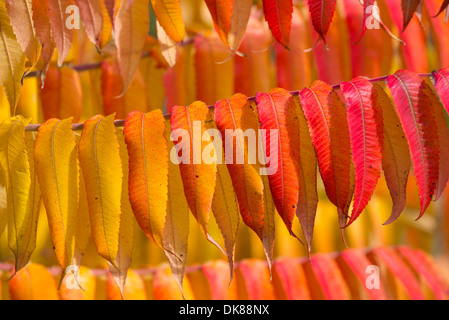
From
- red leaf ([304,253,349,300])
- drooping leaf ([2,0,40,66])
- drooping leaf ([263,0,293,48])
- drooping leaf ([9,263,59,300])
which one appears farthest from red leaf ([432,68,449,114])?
drooping leaf ([9,263,59,300])

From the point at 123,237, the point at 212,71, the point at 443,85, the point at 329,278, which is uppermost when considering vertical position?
the point at 212,71

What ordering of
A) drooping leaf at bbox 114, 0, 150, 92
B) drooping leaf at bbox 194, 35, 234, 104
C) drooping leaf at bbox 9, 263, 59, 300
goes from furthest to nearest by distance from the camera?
drooping leaf at bbox 194, 35, 234, 104 < drooping leaf at bbox 9, 263, 59, 300 < drooping leaf at bbox 114, 0, 150, 92

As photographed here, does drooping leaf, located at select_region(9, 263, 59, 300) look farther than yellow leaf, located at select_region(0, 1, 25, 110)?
Yes

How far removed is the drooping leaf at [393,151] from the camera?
88 centimetres

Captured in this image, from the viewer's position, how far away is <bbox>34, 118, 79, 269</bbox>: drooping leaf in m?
0.94

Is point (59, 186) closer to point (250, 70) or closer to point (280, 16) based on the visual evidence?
point (280, 16)

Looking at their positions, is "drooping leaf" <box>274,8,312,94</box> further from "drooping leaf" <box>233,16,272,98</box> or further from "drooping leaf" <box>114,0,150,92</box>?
"drooping leaf" <box>114,0,150,92</box>

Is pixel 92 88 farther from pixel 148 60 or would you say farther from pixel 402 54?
pixel 402 54

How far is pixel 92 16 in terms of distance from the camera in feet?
3.20

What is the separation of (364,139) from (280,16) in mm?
257

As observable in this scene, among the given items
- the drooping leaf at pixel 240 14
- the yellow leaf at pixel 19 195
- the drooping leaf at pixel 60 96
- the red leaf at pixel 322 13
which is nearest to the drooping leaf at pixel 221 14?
the drooping leaf at pixel 240 14

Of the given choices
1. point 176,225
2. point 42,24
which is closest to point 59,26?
point 42,24

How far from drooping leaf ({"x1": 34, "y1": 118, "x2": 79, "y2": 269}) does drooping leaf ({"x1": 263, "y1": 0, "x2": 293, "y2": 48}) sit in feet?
1.22
